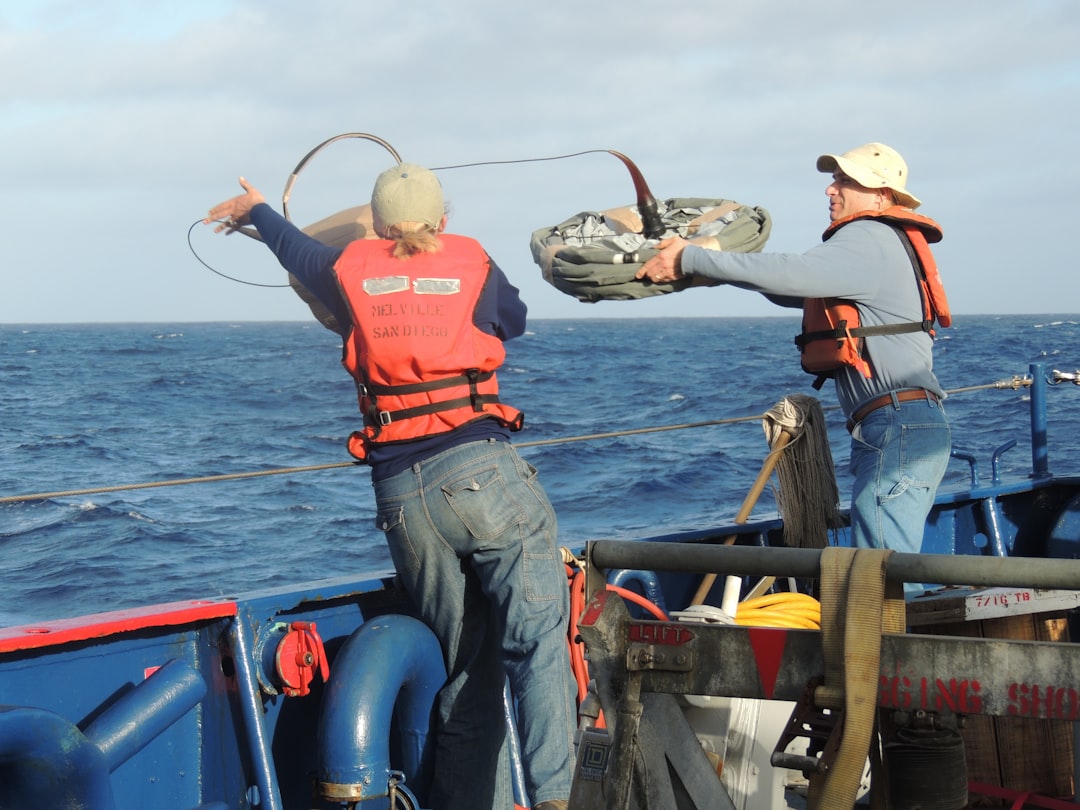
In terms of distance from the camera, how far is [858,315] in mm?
3867

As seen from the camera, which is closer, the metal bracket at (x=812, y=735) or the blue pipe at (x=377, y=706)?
the metal bracket at (x=812, y=735)

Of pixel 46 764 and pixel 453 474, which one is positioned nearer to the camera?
pixel 46 764

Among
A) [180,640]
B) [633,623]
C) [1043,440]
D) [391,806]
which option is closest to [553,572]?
[391,806]

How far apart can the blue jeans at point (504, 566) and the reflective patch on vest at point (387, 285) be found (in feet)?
1.57

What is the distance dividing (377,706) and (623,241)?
1594mm

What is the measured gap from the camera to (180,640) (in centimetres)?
349

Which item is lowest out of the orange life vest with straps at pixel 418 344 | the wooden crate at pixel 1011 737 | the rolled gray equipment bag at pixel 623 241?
the wooden crate at pixel 1011 737

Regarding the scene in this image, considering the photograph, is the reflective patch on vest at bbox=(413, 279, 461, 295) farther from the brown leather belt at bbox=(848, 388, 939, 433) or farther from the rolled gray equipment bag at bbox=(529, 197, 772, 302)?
the brown leather belt at bbox=(848, 388, 939, 433)

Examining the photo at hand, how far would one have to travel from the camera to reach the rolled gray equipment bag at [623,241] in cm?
378

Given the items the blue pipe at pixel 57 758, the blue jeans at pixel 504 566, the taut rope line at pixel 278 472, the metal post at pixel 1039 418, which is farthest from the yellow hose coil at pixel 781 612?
the metal post at pixel 1039 418

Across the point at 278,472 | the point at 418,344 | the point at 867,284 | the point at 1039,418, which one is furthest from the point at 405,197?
the point at 1039,418

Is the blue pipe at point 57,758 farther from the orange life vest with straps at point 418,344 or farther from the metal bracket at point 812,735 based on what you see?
the metal bracket at point 812,735

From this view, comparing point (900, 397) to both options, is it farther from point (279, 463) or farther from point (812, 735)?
point (279, 463)

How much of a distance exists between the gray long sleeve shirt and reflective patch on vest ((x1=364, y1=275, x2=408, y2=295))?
2.64 ft
